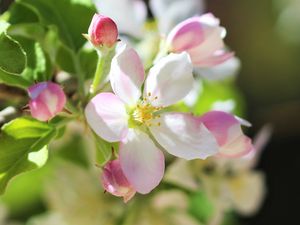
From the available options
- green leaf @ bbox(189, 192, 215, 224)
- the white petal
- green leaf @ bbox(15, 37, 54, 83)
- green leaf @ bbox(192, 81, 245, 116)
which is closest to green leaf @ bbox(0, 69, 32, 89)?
green leaf @ bbox(15, 37, 54, 83)

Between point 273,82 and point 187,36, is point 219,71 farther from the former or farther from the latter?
point 273,82

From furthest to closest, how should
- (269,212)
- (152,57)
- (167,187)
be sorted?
(269,212), (167,187), (152,57)

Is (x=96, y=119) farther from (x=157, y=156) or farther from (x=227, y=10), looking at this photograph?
(x=227, y=10)

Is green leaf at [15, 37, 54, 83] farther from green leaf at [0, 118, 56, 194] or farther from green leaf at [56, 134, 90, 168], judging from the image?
green leaf at [56, 134, 90, 168]

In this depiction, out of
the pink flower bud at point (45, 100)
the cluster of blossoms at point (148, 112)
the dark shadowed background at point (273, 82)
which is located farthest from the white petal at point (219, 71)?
the dark shadowed background at point (273, 82)

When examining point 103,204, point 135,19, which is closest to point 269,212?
point 103,204

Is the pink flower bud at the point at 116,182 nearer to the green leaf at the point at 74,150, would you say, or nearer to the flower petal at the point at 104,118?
the flower petal at the point at 104,118
